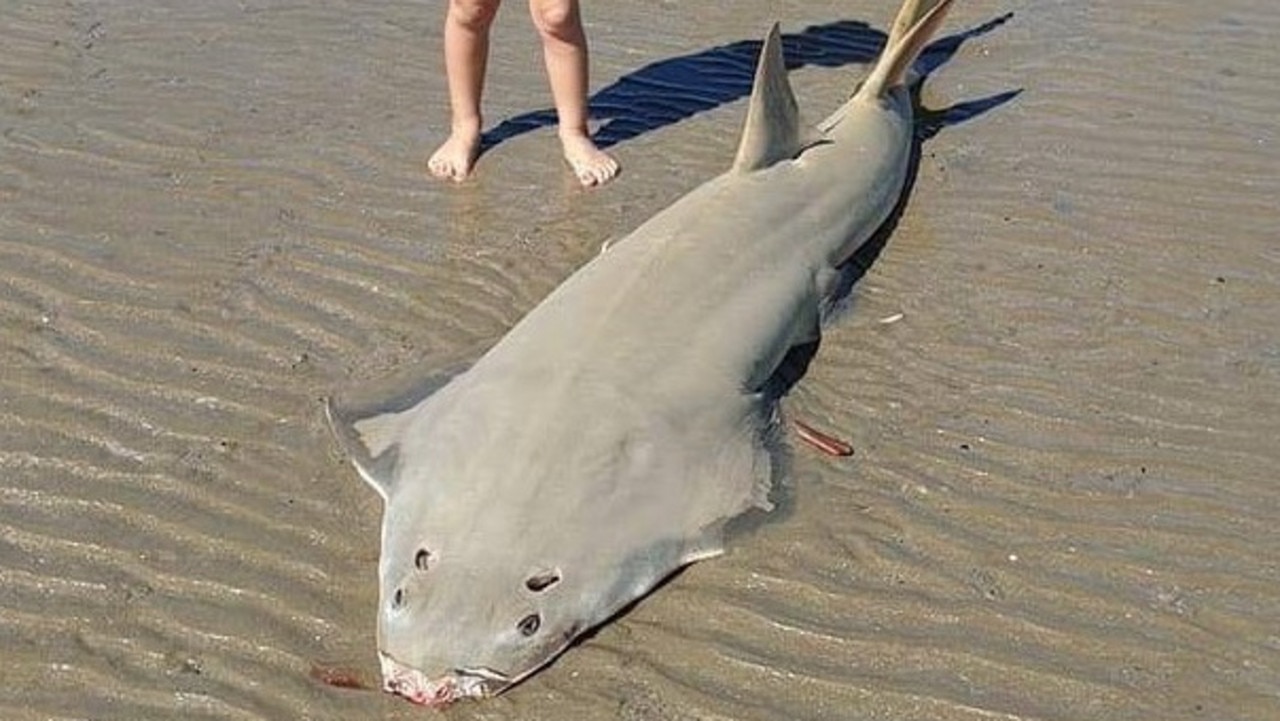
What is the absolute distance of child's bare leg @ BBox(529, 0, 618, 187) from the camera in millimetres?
6395

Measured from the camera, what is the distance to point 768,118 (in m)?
5.69

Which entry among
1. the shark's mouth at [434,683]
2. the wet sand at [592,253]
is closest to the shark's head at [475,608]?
the shark's mouth at [434,683]

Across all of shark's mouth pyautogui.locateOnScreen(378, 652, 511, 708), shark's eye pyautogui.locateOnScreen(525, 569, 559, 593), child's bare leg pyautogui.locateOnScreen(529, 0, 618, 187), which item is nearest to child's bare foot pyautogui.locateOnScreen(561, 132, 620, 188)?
child's bare leg pyautogui.locateOnScreen(529, 0, 618, 187)

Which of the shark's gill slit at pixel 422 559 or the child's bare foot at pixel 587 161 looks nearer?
the shark's gill slit at pixel 422 559

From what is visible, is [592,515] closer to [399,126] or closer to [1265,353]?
[1265,353]

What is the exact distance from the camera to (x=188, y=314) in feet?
17.8

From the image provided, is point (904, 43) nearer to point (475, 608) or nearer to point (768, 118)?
point (768, 118)

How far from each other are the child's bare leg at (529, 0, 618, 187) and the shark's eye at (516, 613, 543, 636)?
9.93ft

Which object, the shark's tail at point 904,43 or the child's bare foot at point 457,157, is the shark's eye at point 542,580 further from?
the shark's tail at point 904,43

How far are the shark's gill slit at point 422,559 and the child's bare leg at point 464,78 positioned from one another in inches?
113

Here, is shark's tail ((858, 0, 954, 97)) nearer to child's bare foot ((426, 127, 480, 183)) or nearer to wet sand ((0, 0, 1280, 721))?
wet sand ((0, 0, 1280, 721))

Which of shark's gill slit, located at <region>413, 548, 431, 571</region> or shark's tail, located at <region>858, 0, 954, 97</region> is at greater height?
shark's tail, located at <region>858, 0, 954, 97</region>

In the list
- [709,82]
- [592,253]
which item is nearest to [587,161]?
[592,253]

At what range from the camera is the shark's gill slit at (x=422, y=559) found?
12.6ft
